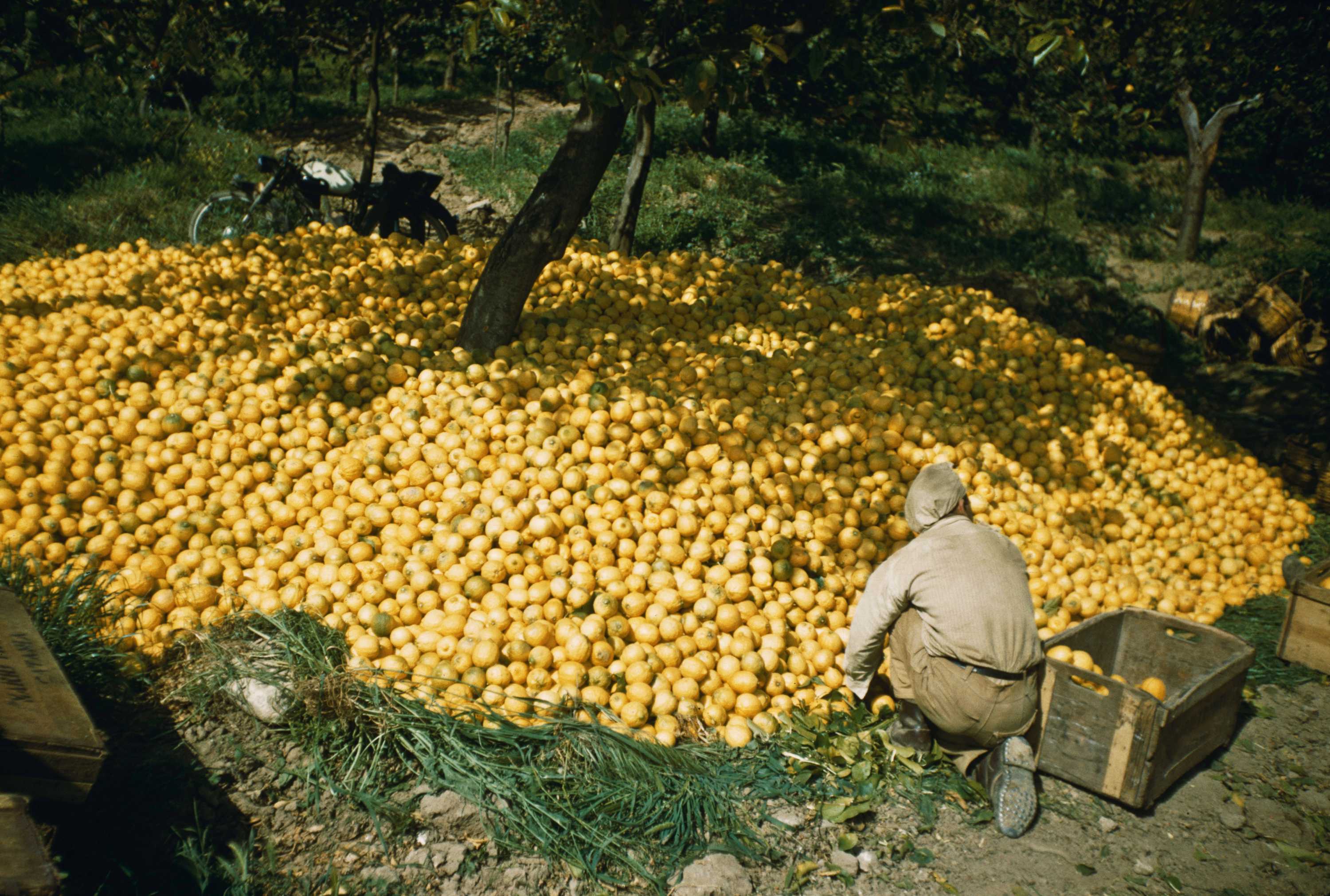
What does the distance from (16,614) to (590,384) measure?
302cm

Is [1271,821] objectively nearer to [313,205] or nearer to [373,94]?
[313,205]

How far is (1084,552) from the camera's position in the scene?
5.04 m

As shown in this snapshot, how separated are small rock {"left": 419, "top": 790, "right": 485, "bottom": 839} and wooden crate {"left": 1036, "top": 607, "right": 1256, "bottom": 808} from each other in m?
2.62

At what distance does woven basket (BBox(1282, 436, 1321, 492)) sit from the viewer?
266 inches

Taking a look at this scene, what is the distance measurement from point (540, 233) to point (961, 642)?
393 centimetres

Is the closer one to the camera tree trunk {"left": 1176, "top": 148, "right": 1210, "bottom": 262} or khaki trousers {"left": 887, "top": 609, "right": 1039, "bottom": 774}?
khaki trousers {"left": 887, "top": 609, "right": 1039, "bottom": 774}

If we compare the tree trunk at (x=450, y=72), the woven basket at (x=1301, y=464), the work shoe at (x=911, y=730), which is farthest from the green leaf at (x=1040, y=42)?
the tree trunk at (x=450, y=72)

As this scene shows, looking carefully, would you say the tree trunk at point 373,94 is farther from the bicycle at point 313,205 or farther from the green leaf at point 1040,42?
the green leaf at point 1040,42

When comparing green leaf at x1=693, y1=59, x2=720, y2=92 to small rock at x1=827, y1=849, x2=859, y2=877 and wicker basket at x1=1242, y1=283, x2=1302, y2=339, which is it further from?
wicker basket at x1=1242, y1=283, x2=1302, y2=339

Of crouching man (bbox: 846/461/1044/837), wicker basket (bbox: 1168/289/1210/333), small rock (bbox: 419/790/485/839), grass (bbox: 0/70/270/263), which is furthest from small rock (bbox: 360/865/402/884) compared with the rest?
wicker basket (bbox: 1168/289/1210/333)

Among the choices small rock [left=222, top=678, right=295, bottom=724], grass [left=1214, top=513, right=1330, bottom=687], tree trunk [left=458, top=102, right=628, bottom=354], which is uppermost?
tree trunk [left=458, top=102, right=628, bottom=354]

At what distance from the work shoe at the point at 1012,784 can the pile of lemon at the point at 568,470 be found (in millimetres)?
802

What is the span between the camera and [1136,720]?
337 centimetres

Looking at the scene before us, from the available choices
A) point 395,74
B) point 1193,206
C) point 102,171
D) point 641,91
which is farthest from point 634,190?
point 395,74
